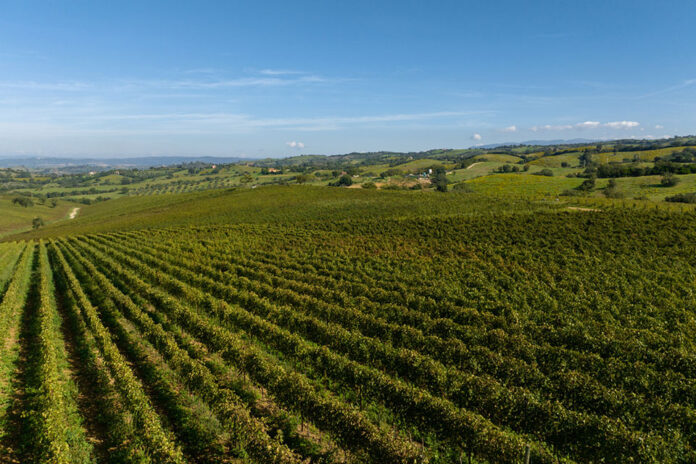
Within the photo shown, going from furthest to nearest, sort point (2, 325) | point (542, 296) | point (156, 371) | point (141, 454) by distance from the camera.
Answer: point (542, 296), point (2, 325), point (156, 371), point (141, 454)

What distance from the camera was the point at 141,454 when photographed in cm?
1081

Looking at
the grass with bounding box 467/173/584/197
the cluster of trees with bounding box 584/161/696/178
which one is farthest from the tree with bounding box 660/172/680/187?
the grass with bounding box 467/173/584/197

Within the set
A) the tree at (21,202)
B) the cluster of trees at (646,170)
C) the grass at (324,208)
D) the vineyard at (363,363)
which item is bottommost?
the vineyard at (363,363)

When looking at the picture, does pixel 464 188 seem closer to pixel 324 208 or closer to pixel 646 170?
pixel 324 208

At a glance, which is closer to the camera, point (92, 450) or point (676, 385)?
point (92, 450)

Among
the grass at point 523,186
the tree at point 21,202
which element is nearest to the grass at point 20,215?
the tree at point 21,202

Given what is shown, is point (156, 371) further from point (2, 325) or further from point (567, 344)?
point (567, 344)

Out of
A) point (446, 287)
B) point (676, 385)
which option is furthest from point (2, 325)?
point (676, 385)

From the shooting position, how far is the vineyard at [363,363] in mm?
11461

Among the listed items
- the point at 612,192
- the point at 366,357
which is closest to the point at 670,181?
the point at 612,192

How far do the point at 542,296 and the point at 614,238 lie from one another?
2335 cm

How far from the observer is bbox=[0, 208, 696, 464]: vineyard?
11.5 metres

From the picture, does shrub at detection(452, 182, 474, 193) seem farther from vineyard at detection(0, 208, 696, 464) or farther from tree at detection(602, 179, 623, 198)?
vineyard at detection(0, 208, 696, 464)

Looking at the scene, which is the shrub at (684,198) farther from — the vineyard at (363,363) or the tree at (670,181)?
the vineyard at (363,363)
